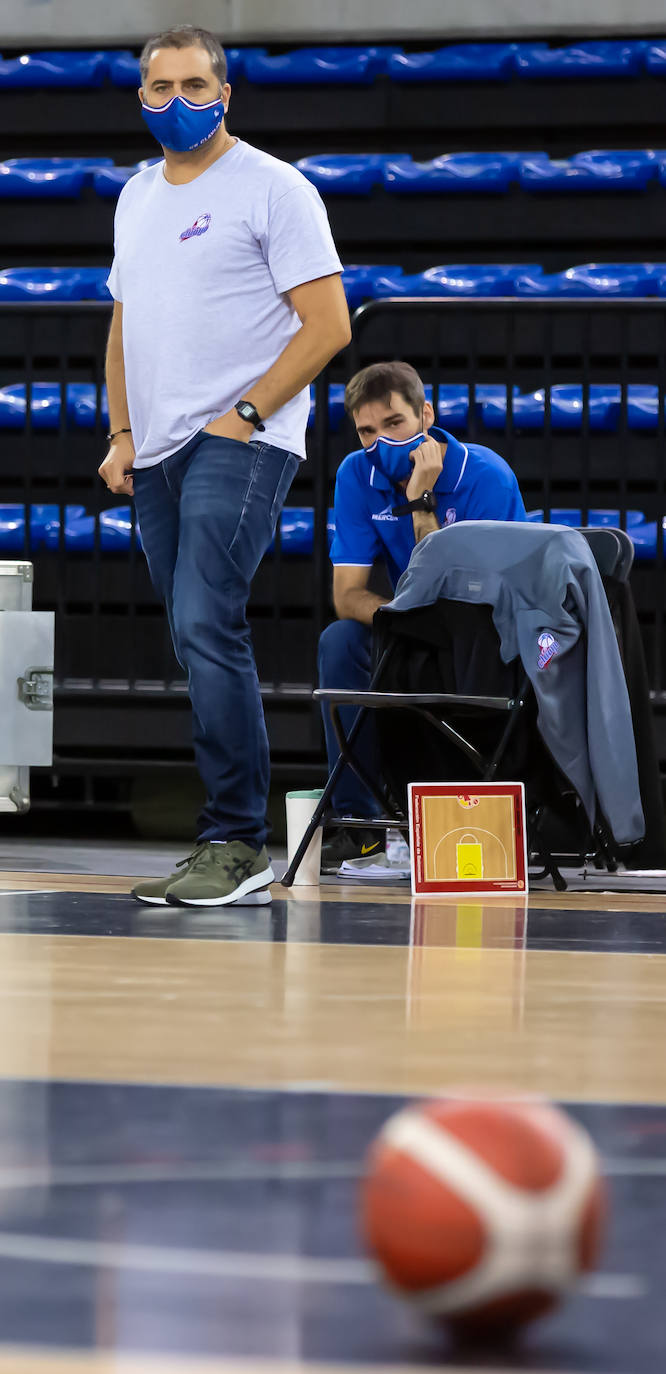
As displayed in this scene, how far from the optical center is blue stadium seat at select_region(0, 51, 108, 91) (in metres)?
6.11

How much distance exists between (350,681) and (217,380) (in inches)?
37.9

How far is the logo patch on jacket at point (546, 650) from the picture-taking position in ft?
9.69

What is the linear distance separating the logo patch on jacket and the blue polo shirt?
530 mm

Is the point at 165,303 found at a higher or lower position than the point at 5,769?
higher

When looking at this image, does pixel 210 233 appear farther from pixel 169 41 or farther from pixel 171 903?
pixel 171 903

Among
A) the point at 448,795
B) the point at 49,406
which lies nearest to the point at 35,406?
the point at 49,406

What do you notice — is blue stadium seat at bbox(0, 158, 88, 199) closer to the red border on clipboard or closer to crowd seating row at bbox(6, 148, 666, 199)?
crowd seating row at bbox(6, 148, 666, 199)

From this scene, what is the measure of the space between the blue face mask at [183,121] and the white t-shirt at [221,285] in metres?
0.06

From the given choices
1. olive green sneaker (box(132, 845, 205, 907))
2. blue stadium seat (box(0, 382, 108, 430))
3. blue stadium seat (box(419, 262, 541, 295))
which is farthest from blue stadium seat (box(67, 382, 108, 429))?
olive green sneaker (box(132, 845, 205, 907))

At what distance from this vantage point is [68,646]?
4508 millimetres

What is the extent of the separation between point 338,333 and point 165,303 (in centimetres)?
29

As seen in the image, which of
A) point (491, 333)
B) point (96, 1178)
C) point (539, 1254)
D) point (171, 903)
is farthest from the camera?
point (491, 333)

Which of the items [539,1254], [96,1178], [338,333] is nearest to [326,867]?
[338,333]

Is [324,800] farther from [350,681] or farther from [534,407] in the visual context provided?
[534,407]
